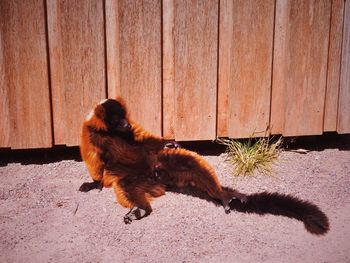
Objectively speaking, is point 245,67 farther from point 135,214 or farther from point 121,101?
point 135,214

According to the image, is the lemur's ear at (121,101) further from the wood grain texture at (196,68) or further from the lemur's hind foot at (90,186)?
the lemur's hind foot at (90,186)

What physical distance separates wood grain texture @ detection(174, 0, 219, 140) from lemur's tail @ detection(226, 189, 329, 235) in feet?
3.45

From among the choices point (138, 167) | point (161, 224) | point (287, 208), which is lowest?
point (161, 224)

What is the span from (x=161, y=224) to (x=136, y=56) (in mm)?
1759

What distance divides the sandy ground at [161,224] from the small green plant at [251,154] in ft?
0.36

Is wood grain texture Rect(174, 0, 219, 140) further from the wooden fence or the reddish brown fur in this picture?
the reddish brown fur

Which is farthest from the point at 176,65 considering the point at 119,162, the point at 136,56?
the point at 119,162

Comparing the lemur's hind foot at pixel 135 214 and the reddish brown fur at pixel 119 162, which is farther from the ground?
the reddish brown fur at pixel 119 162

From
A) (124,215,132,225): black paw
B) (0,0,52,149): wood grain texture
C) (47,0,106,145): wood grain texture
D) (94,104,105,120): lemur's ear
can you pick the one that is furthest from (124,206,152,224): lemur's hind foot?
(0,0,52,149): wood grain texture

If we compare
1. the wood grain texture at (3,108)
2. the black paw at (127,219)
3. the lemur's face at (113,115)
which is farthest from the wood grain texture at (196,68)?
the wood grain texture at (3,108)

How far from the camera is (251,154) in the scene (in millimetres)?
4703

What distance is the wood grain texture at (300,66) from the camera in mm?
4590

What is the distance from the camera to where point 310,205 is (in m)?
3.74

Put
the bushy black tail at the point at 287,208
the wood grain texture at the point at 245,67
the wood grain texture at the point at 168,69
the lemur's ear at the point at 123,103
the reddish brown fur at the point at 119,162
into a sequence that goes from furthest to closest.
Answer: the wood grain texture at the point at 245,67, the wood grain texture at the point at 168,69, the lemur's ear at the point at 123,103, the reddish brown fur at the point at 119,162, the bushy black tail at the point at 287,208
